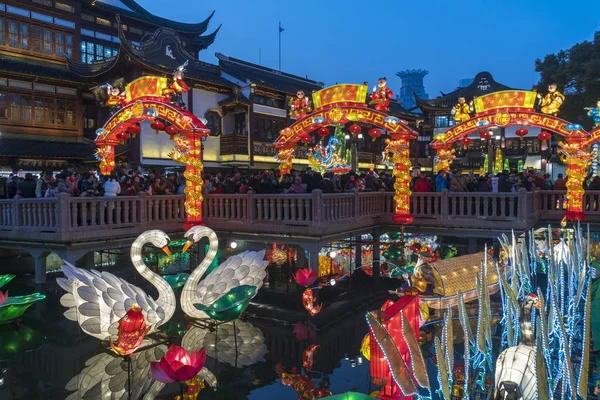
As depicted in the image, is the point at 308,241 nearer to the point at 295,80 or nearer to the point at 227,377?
the point at 227,377

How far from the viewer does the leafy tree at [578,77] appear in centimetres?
2238

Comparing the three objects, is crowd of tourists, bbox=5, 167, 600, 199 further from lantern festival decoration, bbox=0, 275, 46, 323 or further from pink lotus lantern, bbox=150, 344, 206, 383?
pink lotus lantern, bbox=150, 344, 206, 383

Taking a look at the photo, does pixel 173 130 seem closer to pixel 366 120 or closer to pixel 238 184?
pixel 238 184

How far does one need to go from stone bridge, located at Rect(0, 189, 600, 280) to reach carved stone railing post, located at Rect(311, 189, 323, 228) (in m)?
0.02

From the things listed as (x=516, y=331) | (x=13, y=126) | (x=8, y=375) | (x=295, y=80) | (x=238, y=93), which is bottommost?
(x=8, y=375)

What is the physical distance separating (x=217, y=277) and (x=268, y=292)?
2502 millimetres

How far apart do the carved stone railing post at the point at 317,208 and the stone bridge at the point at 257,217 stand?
2 cm

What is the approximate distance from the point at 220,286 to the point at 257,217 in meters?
4.27

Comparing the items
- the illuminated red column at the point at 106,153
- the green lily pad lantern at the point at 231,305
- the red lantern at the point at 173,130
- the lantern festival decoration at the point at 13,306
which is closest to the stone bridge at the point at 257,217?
the red lantern at the point at 173,130

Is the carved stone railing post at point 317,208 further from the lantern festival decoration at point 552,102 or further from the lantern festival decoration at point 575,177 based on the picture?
the lantern festival decoration at point 552,102

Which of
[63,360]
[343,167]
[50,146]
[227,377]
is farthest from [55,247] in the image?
[343,167]

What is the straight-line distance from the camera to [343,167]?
84.7ft

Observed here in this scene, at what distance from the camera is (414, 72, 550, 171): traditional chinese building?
37.3m

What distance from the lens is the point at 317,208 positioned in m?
9.93
